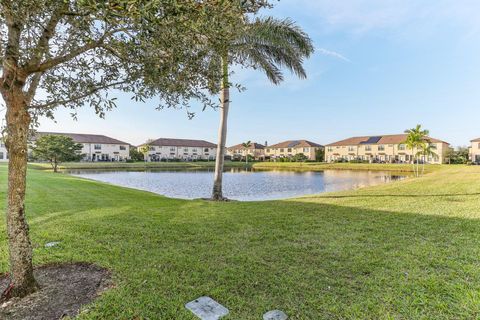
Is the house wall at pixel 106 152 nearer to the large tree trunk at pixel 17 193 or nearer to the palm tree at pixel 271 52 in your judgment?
the palm tree at pixel 271 52

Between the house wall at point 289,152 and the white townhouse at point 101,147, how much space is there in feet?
153

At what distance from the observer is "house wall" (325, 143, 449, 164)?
205 ft

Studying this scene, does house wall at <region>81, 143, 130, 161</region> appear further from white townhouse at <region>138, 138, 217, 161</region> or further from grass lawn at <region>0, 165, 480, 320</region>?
grass lawn at <region>0, 165, 480, 320</region>

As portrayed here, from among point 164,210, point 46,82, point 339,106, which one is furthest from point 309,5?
point 339,106

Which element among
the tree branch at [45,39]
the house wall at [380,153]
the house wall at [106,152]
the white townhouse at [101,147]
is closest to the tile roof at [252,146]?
the house wall at [380,153]

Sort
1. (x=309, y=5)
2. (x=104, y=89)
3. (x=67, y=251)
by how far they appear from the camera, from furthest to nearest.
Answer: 1. (x=309, y=5)
2. (x=67, y=251)
3. (x=104, y=89)

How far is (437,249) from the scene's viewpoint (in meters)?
5.32

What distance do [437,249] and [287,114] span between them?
44736mm

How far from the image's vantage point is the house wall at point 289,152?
8500 cm

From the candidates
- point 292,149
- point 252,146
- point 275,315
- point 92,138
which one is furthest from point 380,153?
point 275,315

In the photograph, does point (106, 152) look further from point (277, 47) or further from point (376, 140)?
point (376, 140)

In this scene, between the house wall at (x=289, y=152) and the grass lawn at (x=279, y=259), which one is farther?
the house wall at (x=289, y=152)

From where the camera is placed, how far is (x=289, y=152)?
91062mm

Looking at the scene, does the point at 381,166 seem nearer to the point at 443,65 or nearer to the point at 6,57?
the point at 443,65
